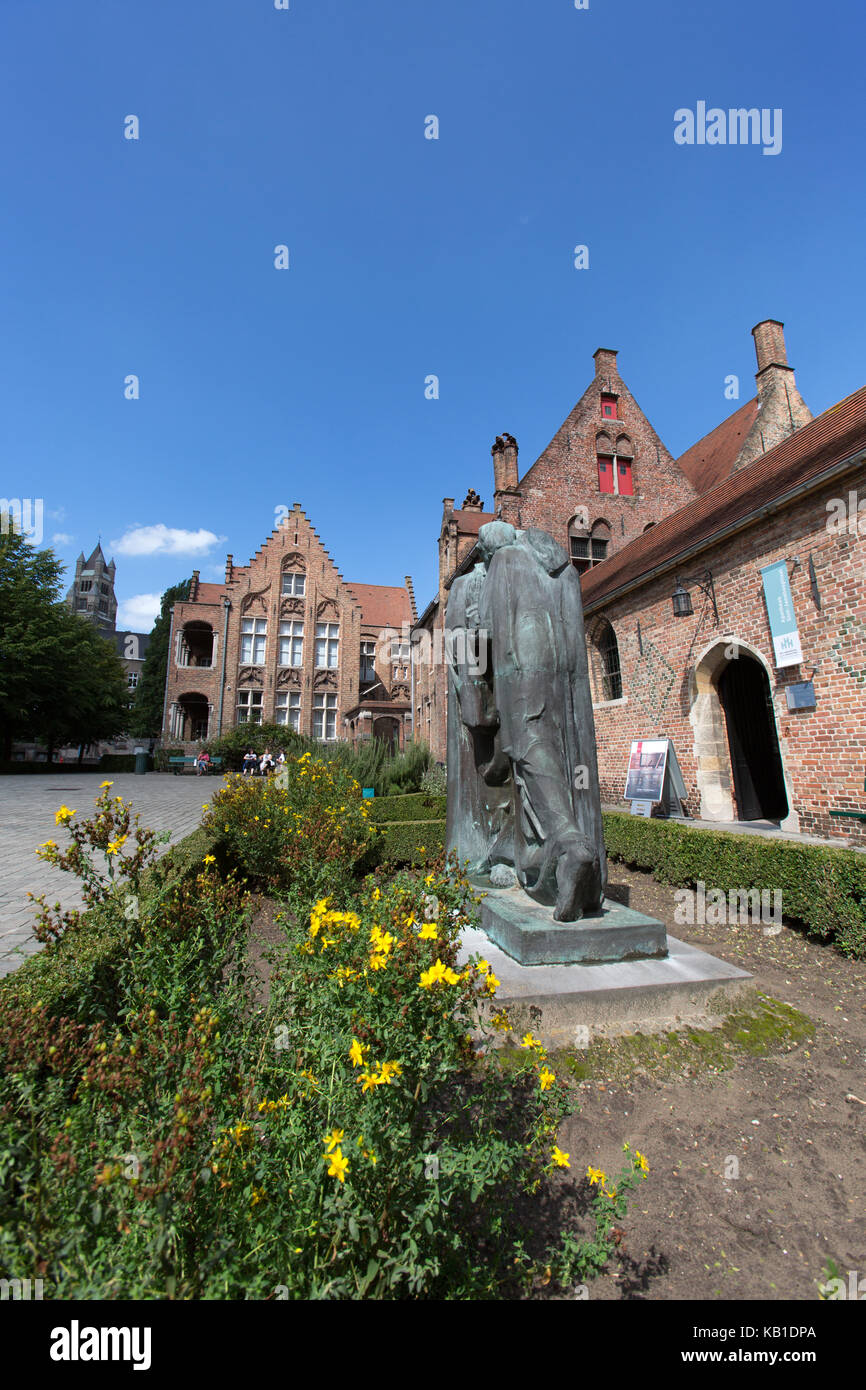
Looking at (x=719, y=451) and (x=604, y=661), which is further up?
(x=719, y=451)

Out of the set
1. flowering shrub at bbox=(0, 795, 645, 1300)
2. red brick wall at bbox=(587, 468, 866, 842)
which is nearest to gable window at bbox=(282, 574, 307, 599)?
red brick wall at bbox=(587, 468, 866, 842)

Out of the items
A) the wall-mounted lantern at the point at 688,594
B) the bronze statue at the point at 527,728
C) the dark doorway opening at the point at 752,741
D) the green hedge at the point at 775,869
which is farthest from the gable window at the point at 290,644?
the bronze statue at the point at 527,728

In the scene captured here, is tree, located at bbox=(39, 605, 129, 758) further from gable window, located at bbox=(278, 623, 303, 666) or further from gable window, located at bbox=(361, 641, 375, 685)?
gable window, located at bbox=(361, 641, 375, 685)

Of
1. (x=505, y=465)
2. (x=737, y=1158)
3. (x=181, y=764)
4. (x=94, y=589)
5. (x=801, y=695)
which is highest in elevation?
(x=94, y=589)

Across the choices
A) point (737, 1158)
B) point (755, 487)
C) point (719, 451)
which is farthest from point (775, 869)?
point (719, 451)

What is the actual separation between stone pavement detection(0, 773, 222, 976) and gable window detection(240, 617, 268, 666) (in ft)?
51.9

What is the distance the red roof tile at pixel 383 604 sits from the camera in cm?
4591

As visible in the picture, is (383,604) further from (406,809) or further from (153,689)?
(406,809)

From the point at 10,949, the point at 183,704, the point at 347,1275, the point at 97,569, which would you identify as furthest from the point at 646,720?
the point at 97,569

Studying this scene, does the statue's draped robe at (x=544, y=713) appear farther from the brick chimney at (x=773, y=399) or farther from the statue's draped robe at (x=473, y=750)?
the brick chimney at (x=773, y=399)

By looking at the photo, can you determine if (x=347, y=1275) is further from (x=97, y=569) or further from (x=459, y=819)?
(x=97, y=569)

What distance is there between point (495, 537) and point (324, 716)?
32650 mm

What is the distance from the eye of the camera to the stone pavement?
455 centimetres

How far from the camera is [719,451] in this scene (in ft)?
78.6
